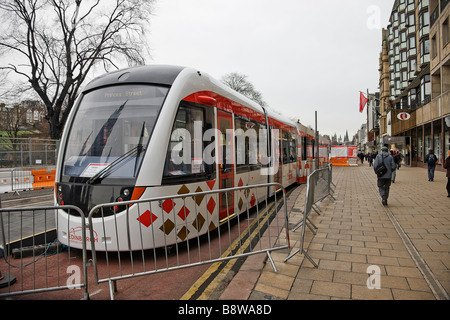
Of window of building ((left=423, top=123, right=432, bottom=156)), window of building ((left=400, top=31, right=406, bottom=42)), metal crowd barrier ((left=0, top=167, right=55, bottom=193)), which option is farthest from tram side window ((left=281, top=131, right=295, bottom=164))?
window of building ((left=400, top=31, right=406, bottom=42))

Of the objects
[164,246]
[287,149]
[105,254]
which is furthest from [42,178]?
[164,246]

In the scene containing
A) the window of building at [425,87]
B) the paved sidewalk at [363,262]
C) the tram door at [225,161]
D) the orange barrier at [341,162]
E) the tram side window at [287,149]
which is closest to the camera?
the paved sidewalk at [363,262]

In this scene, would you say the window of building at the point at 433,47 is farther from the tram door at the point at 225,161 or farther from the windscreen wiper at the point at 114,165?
the windscreen wiper at the point at 114,165

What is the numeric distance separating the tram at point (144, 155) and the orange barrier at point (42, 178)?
11.8 m

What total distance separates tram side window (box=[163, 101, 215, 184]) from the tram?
0.02 m

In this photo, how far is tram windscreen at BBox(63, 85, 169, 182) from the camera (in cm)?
458

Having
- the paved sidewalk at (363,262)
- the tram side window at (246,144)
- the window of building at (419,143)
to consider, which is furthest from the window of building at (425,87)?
the tram side window at (246,144)

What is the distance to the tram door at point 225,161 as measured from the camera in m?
5.95

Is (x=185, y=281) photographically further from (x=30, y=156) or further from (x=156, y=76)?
(x=30, y=156)

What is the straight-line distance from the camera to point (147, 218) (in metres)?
4.32

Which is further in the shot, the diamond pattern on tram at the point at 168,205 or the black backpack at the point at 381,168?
the black backpack at the point at 381,168

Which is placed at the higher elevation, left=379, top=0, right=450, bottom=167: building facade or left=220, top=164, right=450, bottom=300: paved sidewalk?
left=379, top=0, right=450, bottom=167: building facade

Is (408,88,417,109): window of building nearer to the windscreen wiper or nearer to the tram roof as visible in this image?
the tram roof

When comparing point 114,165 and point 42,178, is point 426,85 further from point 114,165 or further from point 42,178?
point 114,165
